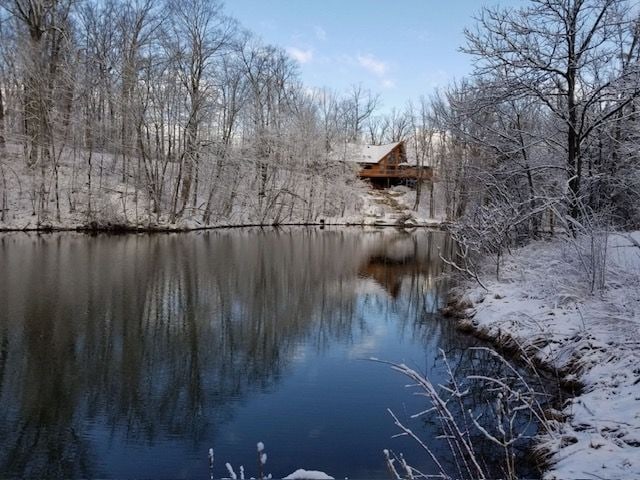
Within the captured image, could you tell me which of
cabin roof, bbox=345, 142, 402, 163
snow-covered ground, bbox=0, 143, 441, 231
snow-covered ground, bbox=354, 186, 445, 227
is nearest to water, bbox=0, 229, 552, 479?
snow-covered ground, bbox=0, 143, 441, 231

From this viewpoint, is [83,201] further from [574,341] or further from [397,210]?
[397,210]

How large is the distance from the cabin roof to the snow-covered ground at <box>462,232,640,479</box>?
3875 cm

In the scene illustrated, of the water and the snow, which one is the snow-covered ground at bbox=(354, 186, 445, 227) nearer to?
the water

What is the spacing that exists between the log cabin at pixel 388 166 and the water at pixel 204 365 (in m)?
39.2

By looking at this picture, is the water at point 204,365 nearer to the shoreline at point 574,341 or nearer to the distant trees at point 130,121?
the shoreline at point 574,341

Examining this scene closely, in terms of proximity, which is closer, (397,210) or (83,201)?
(83,201)

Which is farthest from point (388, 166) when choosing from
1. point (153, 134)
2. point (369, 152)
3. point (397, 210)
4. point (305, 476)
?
point (305, 476)

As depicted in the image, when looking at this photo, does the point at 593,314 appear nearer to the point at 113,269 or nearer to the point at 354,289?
the point at 354,289

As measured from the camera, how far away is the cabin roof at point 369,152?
5009 centimetres

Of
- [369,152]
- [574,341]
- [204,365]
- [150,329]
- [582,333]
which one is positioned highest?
[369,152]

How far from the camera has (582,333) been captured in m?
7.32

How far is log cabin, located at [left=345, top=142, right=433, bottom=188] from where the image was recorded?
55153 millimetres

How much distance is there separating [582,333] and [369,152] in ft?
174

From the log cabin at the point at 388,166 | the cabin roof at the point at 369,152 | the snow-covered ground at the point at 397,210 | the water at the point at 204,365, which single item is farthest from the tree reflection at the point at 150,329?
the log cabin at the point at 388,166
